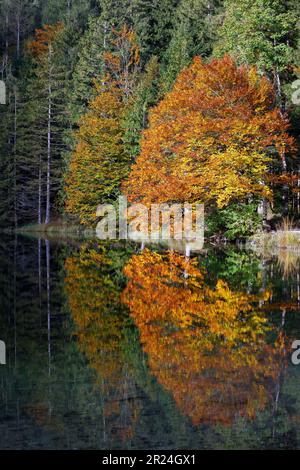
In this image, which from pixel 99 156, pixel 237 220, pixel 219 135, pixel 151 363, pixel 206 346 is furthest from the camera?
pixel 99 156

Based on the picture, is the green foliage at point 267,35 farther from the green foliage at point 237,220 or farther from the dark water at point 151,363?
the dark water at point 151,363

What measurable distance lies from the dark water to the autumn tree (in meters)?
28.6

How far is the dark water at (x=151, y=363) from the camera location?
263 inches

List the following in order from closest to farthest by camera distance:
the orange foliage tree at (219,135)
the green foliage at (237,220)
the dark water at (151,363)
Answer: the dark water at (151,363), the orange foliage tree at (219,135), the green foliage at (237,220)

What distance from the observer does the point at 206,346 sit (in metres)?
10.2

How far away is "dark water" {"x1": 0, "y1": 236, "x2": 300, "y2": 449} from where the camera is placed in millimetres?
6676

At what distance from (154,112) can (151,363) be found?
25543 millimetres

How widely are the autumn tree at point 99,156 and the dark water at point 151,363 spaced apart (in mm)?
28588

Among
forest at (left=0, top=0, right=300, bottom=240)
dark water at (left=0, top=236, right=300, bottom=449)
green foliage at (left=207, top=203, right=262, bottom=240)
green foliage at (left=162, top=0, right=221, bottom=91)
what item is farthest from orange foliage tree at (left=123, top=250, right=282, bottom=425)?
green foliage at (left=162, top=0, right=221, bottom=91)

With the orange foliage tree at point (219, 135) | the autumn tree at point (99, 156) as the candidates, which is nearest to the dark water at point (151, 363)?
the orange foliage tree at point (219, 135)

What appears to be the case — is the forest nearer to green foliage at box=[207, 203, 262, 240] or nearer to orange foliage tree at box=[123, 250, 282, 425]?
green foliage at box=[207, 203, 262, 240]

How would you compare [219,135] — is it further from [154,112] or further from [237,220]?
[154,112]

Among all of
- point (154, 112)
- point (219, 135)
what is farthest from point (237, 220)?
point (154, 112)

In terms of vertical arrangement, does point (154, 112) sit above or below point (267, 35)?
below
